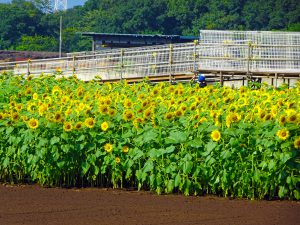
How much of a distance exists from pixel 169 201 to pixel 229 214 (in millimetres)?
914

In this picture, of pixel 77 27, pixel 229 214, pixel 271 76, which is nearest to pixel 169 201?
pixel 229 214

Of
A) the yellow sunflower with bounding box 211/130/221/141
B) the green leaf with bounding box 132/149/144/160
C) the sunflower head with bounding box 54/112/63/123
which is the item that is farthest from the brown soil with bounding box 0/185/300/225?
the sunflower head with bounding box 54/112/63/123

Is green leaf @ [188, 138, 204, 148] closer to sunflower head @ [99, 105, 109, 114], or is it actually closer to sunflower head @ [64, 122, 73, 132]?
sunflower head @ [99, 105, 109, 114]

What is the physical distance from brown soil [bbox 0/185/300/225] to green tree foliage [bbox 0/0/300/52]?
90.2 meters

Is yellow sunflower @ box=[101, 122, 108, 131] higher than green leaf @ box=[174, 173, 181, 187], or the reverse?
yellow sunflower @ box=[101, 122, 108, 131]

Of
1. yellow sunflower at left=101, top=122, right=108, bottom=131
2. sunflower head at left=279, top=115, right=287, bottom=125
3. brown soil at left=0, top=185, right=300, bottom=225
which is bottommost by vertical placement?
brown soil at left=0, top=185, right=300, bottom=225

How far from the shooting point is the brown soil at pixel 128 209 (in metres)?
10.5

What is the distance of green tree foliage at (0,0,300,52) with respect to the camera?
4158 inches

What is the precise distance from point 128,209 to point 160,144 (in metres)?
1.28

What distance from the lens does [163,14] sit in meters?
112

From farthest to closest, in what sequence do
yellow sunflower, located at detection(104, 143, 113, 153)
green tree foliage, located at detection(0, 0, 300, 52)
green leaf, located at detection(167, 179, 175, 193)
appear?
green tree foliage, located at detection(0, 0, 300, 52) < yellow sunflower, located at detection(104, 143, 113, 153) < green leaf, located at detection(167, 179, 175, 193)

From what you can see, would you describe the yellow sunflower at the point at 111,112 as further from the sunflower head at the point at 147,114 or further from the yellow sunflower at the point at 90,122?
the sunflower head at the point at 147,114

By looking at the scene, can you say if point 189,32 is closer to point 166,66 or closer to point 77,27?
point 77,27

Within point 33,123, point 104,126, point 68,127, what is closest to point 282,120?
point 104,126
